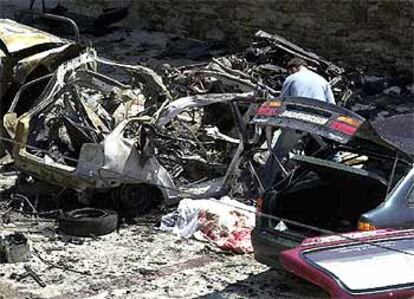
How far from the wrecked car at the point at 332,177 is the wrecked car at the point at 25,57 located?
3911 mm

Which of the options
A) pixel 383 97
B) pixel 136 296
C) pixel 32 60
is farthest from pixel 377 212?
pixel 383 97

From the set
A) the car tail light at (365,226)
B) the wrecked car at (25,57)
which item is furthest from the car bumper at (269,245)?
the wrecked car at (25,57)

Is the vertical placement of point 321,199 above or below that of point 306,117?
below

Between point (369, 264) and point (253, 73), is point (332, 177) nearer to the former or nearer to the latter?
point (369, 264)

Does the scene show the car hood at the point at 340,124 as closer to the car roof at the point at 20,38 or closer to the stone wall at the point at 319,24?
Result: the car roof at the point at 20,38

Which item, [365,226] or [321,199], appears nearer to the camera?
[365,226]

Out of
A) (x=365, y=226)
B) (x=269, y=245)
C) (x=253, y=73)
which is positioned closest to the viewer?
(x=365, y=226)

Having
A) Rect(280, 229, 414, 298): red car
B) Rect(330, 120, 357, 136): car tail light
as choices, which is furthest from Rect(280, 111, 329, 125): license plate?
Rect(280, 229, 414, 298): red car

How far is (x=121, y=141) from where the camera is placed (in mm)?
10133

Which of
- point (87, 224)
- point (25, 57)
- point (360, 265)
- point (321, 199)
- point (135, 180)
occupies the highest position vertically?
point (360, 265)

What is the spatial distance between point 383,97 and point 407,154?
8056 mm

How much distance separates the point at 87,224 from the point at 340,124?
3.08 metres

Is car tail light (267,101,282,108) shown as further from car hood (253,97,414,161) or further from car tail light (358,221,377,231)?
car tail light (358,221,377,231)

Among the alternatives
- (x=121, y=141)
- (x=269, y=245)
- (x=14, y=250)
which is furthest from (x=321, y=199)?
(x=14, y=250)
